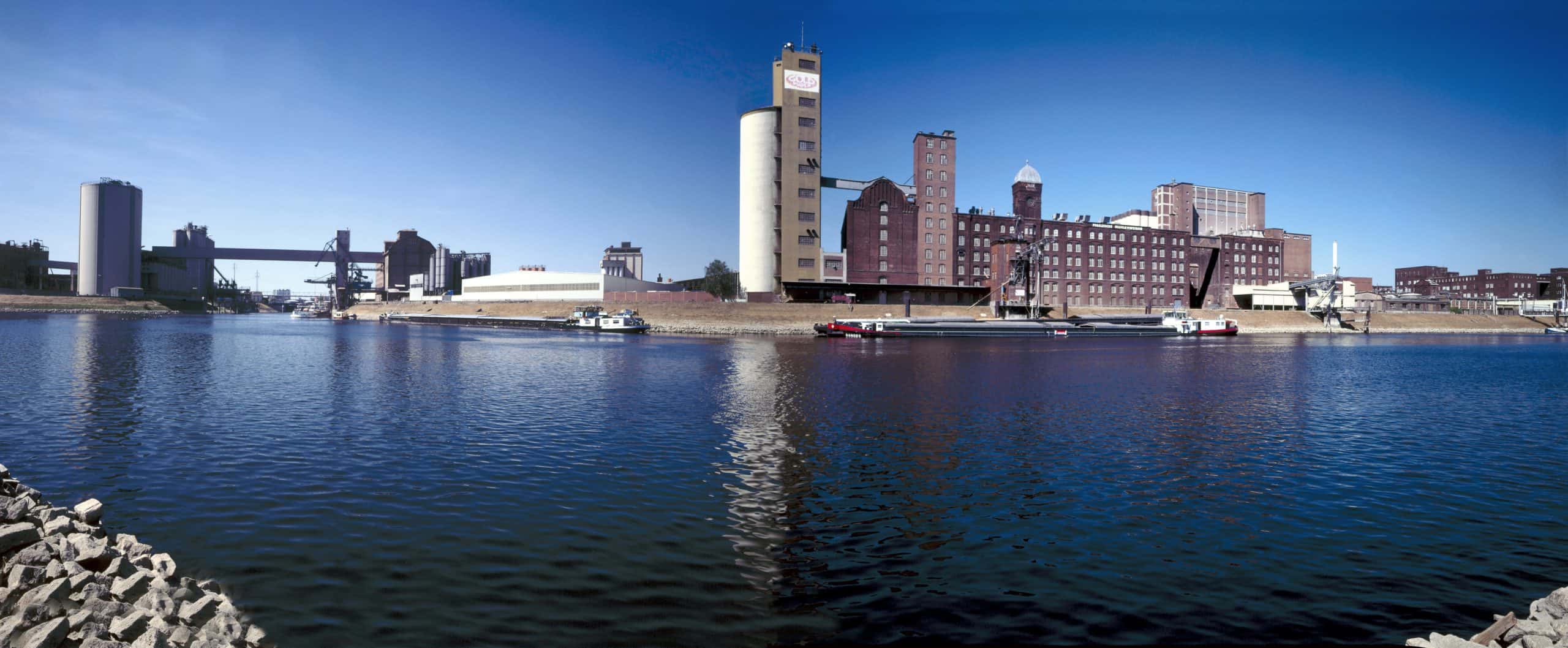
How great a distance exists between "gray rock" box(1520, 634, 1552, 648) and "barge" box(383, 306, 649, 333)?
111798 millimetres

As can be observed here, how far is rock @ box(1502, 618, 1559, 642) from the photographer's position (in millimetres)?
7809

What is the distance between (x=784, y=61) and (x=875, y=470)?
5050 inches

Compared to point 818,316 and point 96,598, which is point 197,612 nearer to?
point 96,598

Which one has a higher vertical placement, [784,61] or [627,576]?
[784,61]

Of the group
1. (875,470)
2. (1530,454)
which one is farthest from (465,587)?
(1530,454)

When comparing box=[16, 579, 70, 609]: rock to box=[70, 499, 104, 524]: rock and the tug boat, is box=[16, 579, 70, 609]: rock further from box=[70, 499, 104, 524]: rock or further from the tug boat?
the tug boat

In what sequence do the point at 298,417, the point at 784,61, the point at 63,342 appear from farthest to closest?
the point at 784,61 < the point at 63,342 < the point at 298,417

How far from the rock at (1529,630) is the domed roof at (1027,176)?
526 ft

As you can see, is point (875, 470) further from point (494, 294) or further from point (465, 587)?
point (494, 294)

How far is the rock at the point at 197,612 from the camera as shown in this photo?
27.0 ft

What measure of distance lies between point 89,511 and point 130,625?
576cm

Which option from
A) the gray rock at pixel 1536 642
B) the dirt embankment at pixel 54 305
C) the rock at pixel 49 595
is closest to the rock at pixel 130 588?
the rock at pixel 49 595

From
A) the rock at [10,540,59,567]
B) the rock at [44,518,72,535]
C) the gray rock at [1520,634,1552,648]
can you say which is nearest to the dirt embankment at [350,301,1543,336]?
the rock at [44,518,72,535]

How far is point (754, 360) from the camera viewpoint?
57.9 m
